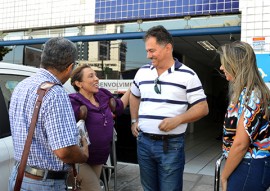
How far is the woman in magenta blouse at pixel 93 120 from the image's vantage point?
2.71 meters

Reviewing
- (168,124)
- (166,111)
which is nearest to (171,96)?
(166,111)

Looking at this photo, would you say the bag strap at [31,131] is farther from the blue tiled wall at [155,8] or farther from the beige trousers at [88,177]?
the blue tiled wall at [155,8]

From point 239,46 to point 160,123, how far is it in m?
0.84

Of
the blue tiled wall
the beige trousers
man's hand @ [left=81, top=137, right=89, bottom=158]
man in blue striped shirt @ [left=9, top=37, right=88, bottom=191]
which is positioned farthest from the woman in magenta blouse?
the blue tiled wall

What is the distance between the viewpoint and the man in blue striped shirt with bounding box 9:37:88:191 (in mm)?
1774

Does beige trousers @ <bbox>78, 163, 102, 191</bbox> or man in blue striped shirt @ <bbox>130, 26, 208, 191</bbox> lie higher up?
man in blue striped shirt @ <bbox>130, 26, 208, 191</bbox>

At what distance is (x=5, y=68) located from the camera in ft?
9.66

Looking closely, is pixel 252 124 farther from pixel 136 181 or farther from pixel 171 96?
pixel 136 181

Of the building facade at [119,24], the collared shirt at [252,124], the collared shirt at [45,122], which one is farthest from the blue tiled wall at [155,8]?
the collared shirt at [45,122]

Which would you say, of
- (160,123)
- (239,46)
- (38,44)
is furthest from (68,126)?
(38,44)

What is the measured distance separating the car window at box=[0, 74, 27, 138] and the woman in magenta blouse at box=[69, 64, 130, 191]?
0.58m

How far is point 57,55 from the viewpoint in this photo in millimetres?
1911

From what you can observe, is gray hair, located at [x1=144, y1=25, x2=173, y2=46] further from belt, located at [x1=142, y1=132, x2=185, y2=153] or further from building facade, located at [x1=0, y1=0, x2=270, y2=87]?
building facade, located at [x1=0, y1=0, x2=270, y2=87]

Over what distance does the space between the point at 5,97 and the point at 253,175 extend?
2.09m
